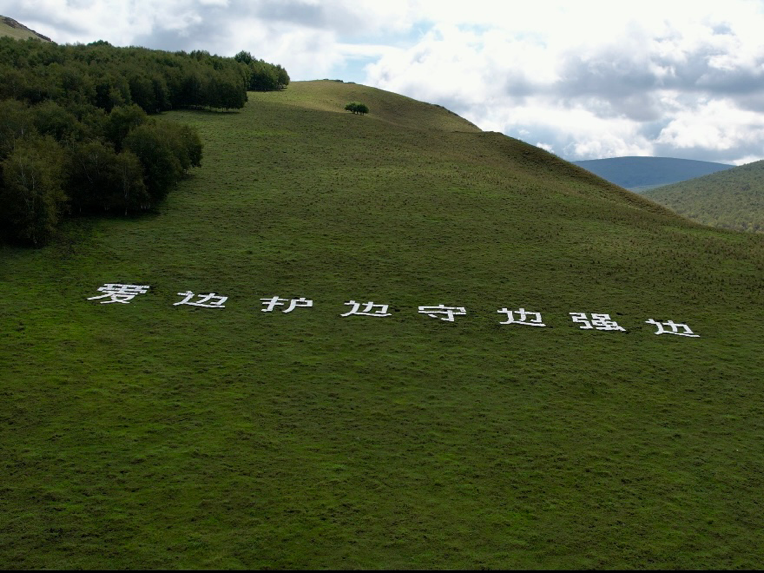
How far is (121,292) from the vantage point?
4747cm

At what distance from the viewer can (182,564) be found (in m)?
22.6

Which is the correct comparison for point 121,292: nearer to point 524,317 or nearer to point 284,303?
point 284,303

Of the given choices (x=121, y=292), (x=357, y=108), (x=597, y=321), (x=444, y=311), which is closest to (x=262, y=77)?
(x=357, y=108)


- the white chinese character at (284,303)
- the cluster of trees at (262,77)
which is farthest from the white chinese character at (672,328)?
the cluster of trees at (262,77)

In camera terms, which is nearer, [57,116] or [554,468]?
[554,468]

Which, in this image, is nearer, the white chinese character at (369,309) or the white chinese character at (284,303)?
the white chinese character at (369,309)

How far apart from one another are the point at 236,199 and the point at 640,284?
4098cm

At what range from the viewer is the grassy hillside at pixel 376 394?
24.6 m

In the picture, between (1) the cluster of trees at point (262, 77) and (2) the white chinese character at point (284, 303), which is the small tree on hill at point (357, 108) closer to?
(1) the cluster of trees at point (262, 77)

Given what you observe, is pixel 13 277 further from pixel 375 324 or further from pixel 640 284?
pixel 640 284

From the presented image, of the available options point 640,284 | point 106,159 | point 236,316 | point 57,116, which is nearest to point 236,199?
point 106,159

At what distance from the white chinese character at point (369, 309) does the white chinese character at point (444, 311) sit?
2.69 m

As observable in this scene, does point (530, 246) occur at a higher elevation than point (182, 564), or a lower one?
higher

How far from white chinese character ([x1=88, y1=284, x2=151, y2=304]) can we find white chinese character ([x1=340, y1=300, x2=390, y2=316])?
15260 mm
